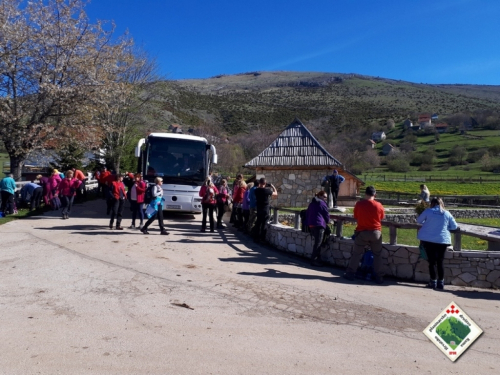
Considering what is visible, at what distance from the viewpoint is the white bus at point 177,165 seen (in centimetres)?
1585

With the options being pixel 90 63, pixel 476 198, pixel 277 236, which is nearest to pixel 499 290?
pixel 277 236

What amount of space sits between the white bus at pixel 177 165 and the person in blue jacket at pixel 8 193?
413cm

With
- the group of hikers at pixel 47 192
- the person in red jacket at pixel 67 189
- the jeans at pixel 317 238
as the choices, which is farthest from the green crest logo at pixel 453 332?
the group of hikers at pixel 47 192

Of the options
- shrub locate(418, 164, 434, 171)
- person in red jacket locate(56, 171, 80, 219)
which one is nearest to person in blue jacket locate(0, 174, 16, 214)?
person in red jacket locate(56, 171, 80, 219)

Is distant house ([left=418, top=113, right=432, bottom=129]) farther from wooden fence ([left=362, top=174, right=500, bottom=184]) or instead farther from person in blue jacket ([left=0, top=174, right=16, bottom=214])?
person in blue jacket ([left=0, top=174, right=16, bottom=214])

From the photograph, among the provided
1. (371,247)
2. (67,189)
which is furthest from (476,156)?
(371,247)

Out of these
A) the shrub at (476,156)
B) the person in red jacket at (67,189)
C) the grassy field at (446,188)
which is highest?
the shrub at (476,156)

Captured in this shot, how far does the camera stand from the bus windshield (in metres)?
16.1

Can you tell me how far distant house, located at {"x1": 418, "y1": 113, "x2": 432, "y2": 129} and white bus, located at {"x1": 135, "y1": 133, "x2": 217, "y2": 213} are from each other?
83.8 metres

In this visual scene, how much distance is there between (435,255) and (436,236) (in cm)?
36

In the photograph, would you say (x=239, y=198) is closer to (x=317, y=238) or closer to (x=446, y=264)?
(x=317, y=238)

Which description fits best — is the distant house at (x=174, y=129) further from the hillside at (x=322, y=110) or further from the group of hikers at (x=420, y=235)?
the group of hikers at (x=420, y=235)

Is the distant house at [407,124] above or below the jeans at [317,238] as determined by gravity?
above

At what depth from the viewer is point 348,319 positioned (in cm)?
621
